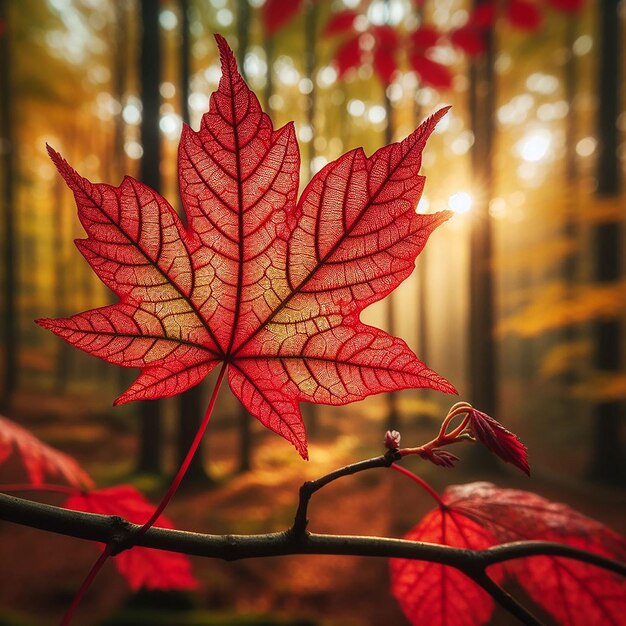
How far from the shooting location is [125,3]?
37.2 feet

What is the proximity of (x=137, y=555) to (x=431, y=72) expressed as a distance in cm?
228

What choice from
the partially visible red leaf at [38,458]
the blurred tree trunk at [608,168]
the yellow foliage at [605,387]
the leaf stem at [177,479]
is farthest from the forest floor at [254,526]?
the leaf stem at [177,479]

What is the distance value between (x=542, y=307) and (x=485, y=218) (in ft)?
7.31

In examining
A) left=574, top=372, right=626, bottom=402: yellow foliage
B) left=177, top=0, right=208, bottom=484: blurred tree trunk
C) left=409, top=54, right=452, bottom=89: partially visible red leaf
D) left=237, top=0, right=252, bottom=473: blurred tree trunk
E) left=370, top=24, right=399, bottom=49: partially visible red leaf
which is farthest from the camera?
left=237, top=0, right=252, bottom=473: blurred tree trunk

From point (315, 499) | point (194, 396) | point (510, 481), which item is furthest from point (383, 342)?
point (510, 481)

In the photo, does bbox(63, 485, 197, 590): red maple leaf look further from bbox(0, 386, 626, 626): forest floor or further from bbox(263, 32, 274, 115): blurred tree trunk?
bbox(263, 32, 274, 115): blurred tree trunk

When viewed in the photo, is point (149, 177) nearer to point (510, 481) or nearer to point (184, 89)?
point (184, 89)

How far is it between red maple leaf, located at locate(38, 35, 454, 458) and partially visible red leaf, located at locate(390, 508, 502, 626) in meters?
0.35

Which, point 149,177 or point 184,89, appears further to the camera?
point 184,89

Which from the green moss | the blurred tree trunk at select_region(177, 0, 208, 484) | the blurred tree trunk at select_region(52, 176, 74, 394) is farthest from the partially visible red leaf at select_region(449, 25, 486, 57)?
the blurred tree trunk at select_region(52, 176, 74, 394)

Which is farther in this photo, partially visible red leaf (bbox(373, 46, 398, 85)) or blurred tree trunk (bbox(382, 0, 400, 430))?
blurred tree trunk (bbox(382, 0, 400, 430))

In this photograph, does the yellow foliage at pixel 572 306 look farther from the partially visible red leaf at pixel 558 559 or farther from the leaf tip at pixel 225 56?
the leaf tip at pixel 225 56

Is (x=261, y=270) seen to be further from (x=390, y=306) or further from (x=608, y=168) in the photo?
(x=390, y=306)

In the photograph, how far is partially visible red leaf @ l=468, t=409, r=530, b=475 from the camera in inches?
18.6
